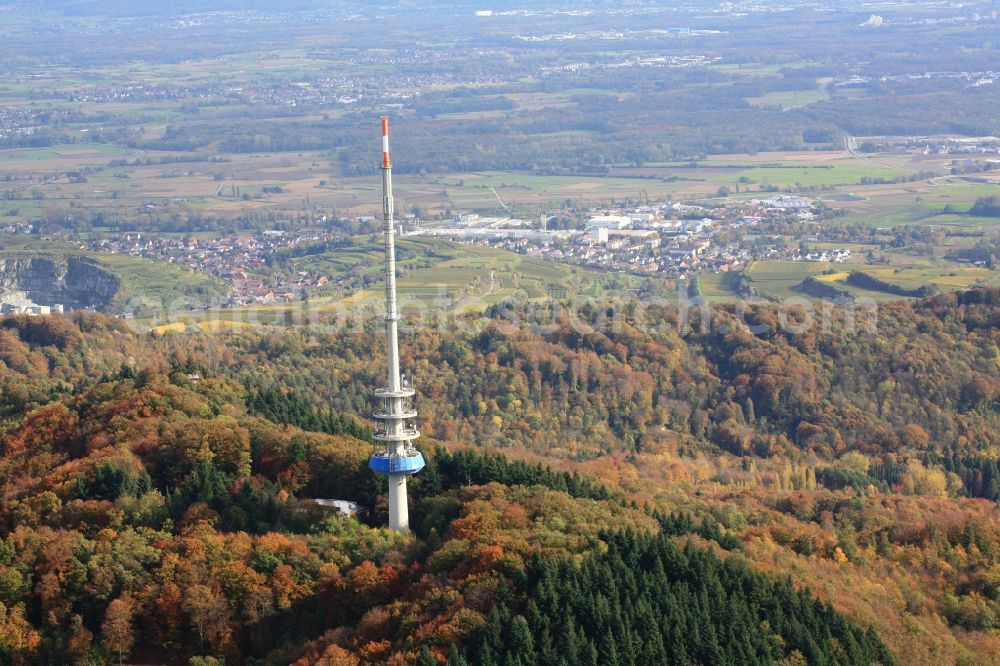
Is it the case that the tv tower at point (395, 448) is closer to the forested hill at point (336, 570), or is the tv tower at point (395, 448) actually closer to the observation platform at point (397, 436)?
the observation platform at point (397, 436)

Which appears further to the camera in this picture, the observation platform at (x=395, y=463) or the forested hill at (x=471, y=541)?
the observation platform at (x=395, y=463)

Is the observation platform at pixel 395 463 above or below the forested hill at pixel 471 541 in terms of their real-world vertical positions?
above

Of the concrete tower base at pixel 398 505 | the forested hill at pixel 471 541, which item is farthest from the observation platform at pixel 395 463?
the forested hill at pixel 471 541

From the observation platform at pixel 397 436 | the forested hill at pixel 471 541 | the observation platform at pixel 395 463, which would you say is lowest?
the forested hill at pixel 471 541

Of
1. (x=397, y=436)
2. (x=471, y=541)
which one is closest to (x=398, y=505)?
Result: (x=397, y=436)

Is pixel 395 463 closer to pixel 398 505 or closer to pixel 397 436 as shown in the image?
pixel 397 436

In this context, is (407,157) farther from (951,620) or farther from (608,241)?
(951,620)

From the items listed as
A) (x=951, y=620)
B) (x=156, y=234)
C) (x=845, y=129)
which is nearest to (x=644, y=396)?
(x=951, y=620)
